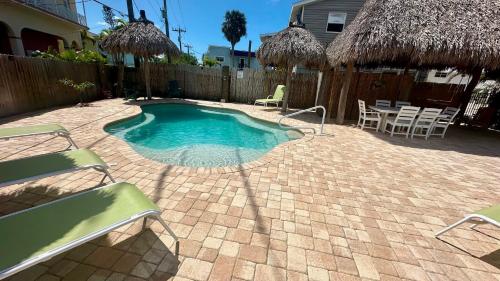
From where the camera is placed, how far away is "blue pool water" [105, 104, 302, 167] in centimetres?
518

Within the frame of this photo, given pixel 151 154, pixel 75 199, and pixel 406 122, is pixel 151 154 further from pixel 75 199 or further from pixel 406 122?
pixel 406 122

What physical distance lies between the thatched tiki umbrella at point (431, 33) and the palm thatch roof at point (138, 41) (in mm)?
7931

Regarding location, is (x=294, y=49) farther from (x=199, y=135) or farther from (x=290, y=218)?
(x=290, y=218)

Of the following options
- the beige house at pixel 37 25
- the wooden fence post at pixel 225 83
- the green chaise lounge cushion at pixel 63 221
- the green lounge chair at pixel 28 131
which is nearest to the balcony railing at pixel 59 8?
the beige house at pixel 37 25

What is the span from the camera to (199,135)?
7402 mm

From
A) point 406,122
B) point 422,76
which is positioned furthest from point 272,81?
point 422,76

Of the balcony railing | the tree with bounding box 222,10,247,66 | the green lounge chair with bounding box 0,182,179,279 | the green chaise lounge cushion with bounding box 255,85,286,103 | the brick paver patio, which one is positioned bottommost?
the brick paver patio

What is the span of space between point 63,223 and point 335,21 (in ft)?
53.8

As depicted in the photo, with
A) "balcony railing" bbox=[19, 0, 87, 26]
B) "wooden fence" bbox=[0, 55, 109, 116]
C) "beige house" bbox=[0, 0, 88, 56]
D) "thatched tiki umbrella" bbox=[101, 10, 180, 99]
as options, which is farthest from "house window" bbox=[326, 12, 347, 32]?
"balcony railing" bbox=[19, 0, 87, 26]

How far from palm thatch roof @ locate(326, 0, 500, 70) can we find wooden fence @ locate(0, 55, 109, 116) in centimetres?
1031

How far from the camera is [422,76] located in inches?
620

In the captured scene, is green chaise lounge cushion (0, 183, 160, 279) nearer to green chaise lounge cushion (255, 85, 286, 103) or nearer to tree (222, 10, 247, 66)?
green chaise lounge cushion (255, 85, 286, 103)

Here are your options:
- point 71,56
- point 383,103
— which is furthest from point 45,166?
point 383,103

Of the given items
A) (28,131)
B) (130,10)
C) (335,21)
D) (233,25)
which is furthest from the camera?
(233,25)
